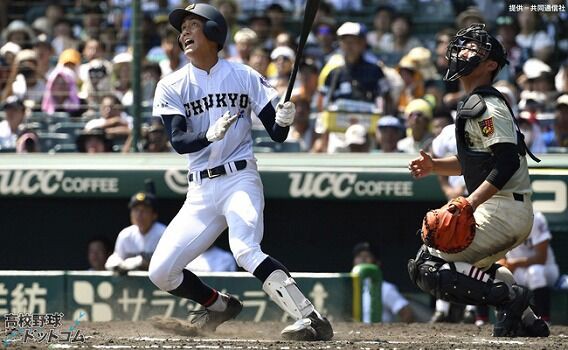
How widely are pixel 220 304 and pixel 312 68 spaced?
12.9 ft

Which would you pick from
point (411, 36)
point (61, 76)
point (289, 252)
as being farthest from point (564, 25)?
point (61, 76)

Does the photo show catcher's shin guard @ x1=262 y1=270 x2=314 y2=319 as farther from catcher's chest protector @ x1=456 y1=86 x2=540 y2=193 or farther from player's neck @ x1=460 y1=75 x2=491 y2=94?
player's neck @ x1=460 y1=75 x2=491 y2=94

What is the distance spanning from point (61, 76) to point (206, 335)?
4517 mm

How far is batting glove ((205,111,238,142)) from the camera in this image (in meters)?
5.38

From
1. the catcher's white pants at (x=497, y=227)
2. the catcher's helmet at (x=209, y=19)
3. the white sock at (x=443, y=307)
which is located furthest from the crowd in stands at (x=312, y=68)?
the catcher's white pants at (x=497, y=227)

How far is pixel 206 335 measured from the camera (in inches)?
237

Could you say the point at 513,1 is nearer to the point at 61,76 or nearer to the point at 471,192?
the point at 61,76

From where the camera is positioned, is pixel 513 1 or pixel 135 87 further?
pixel 513 1

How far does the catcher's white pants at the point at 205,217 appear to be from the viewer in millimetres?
5629

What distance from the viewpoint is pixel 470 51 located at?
5375 millimetres

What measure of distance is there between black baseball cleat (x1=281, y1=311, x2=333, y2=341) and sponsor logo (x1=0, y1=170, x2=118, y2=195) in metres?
3.10

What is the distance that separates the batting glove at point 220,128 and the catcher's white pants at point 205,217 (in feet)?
1.16

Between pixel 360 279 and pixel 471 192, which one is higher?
pixel 471 192

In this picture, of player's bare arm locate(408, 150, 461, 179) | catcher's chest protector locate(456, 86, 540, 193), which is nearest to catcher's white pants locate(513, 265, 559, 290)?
player's bare arm locate(408, 150, 461, 179)
